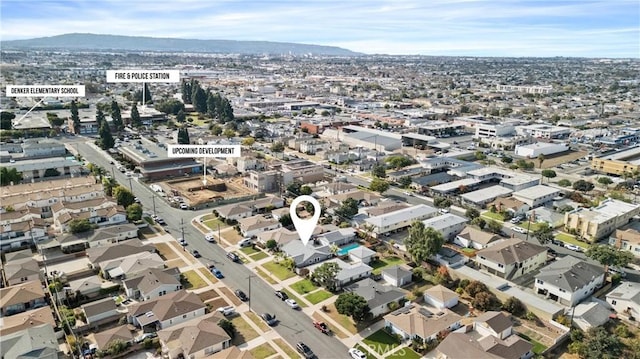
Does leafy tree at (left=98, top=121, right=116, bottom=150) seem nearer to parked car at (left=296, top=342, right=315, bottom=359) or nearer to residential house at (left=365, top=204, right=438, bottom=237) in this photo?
residential house at (left=365, top=204, right=438, bottom=237)

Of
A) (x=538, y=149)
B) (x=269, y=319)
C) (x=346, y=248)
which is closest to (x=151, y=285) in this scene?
(x=269, y=319)

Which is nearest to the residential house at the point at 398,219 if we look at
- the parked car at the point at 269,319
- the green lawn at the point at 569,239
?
the green lawn at the point at 569,239

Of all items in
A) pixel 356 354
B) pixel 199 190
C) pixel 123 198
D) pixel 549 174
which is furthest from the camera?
pixel 549 174

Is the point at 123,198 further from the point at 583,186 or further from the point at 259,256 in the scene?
the point at 583,186

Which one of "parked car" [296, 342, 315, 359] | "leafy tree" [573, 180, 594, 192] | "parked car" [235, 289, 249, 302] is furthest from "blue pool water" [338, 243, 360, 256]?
"leafy tree" [573, 180, 594, 192]

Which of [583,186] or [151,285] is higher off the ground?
[583,186]

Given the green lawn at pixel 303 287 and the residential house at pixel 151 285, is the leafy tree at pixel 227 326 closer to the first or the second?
the green lawn at pixel 303 287

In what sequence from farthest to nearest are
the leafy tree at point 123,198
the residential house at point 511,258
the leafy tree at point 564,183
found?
1. the leafy tree at point 564,183
2. the leafy tree at point 123,198
3. the residential house at point 511,258
